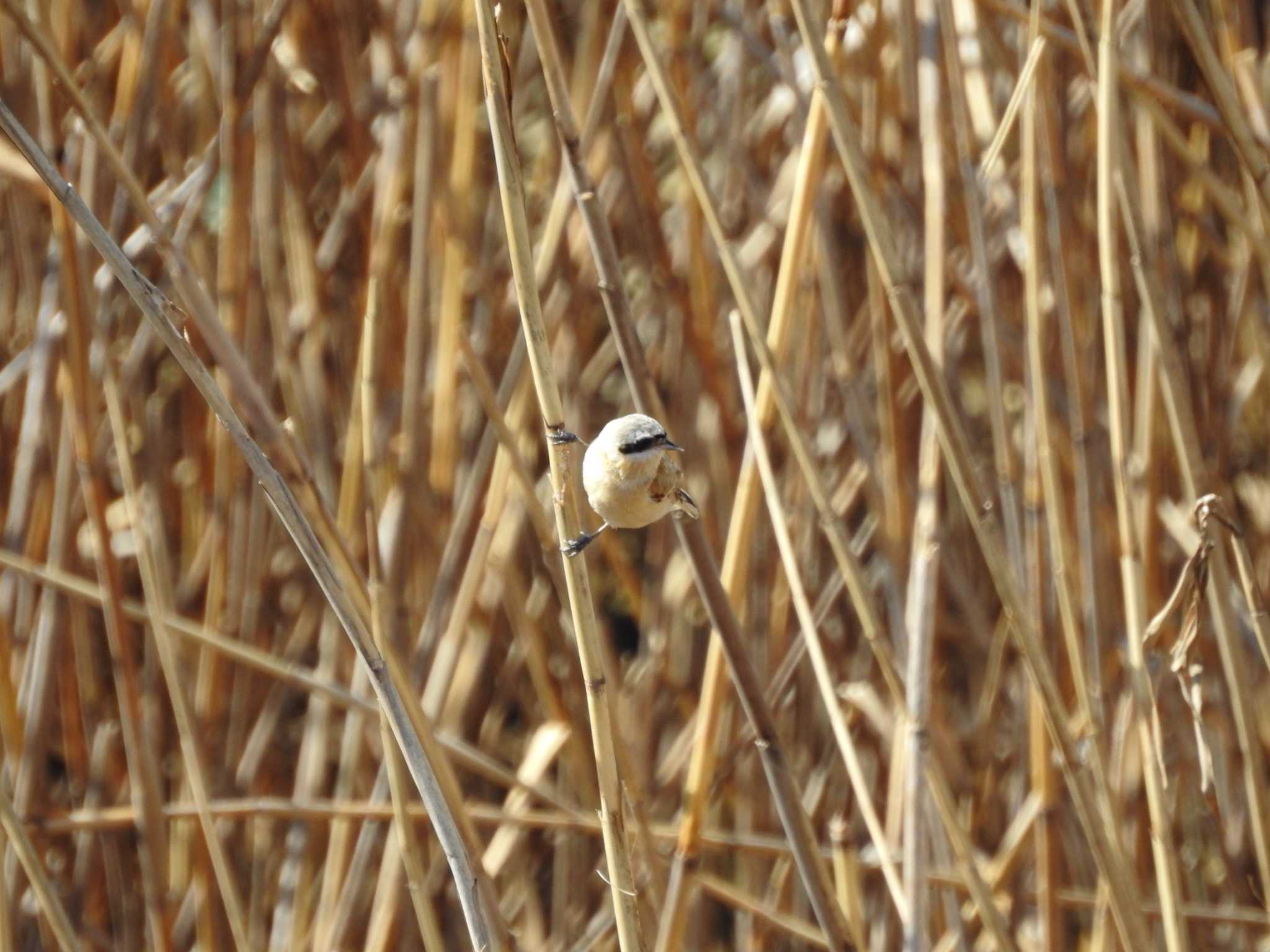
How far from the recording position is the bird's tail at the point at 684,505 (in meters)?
1.09

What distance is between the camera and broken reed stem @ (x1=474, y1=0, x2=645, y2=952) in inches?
34.6

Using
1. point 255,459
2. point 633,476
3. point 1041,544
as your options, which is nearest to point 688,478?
point 1041,544

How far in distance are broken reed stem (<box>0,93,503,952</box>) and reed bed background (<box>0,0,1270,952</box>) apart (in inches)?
A: 7.6

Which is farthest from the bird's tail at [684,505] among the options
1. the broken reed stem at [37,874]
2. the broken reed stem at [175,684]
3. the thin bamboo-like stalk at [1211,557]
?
the broken reed stem at [37,874]

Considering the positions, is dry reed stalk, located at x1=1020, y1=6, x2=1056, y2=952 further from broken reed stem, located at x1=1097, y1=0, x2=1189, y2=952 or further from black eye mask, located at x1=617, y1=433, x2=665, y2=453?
black eye mask, located at x1=617, y1=433, x2=665, y2=453

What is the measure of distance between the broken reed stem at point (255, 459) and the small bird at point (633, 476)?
0.79 ft

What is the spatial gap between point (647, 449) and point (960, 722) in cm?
127

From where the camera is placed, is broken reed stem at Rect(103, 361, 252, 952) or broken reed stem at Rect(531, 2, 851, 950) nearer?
broken reed stem at Rect(531, 2, 851, 950)

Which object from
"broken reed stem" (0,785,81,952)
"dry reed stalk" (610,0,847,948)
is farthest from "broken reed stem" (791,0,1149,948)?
"broken reed stem" (0,785,81,952)

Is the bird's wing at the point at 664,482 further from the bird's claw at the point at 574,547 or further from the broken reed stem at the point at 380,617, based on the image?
the broken reed stem at the point at 380,617

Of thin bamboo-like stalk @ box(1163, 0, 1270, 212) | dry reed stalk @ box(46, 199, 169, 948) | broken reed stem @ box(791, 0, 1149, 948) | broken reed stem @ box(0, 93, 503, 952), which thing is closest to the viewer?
broken reed stem @ box(0, 93, 503, 952)

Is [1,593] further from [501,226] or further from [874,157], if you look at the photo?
[874,157]

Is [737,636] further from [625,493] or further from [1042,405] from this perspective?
[1042,405]

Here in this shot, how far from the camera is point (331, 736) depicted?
82.0 inches
